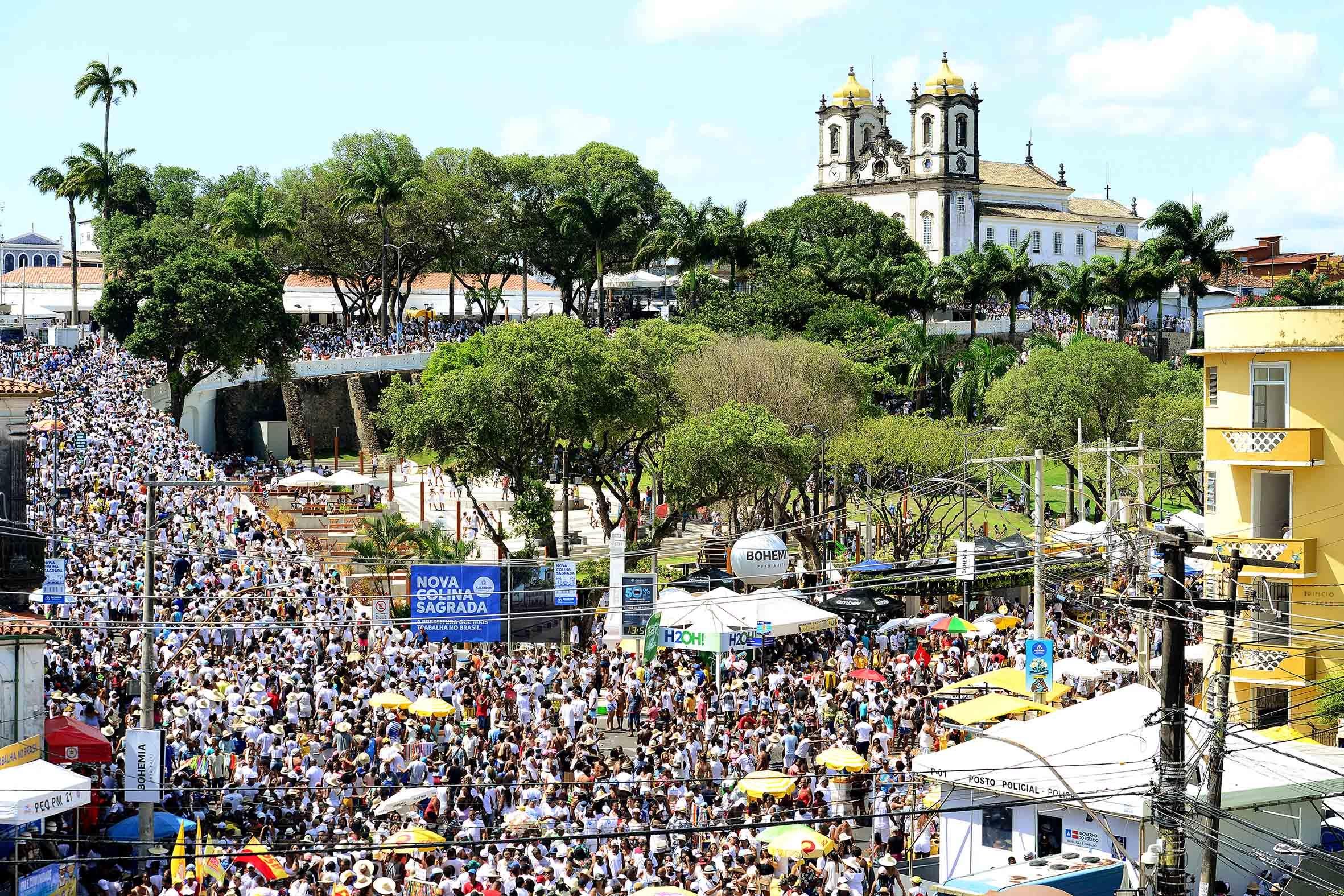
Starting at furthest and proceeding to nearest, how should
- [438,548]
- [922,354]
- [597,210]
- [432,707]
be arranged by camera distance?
[597,210] → [922,354] → [438,548] → [432,707]

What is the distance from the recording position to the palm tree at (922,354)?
65.6m

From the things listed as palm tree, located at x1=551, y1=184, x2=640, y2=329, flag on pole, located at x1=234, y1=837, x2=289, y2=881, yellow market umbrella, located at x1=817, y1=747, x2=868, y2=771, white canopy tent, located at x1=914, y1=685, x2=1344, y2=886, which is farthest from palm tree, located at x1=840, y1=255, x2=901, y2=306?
flag on pole, located at x1=234, y1=837, x2=289, y2=881

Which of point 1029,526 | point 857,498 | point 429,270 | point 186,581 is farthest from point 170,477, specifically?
point 429,270

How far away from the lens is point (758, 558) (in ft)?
114

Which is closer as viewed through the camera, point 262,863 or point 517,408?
point 262,863

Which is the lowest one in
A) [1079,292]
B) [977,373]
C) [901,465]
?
[901,465]

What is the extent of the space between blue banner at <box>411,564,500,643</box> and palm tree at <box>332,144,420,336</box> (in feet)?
144

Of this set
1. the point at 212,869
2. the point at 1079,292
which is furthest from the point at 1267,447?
the point at 1079,292

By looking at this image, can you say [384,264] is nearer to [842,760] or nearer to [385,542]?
[385,542]

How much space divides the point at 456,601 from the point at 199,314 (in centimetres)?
2990

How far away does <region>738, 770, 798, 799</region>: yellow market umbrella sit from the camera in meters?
21.4

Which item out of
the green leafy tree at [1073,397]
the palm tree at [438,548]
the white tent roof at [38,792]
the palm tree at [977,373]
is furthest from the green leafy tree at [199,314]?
the white tent roof at [38,792]

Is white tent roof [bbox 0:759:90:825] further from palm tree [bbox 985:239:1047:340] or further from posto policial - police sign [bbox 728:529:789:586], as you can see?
palm tree [bbox 985:239:1047:340]

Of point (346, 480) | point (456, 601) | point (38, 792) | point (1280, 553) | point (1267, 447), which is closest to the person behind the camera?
point (38, 792)
